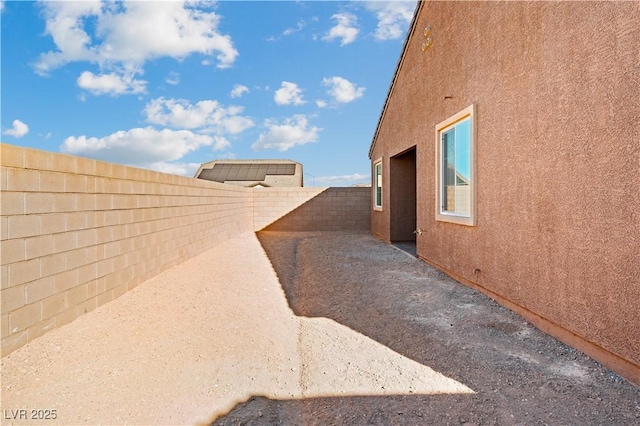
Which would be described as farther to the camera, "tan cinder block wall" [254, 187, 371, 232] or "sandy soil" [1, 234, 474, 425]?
"tan cinder block wall" [254, 187, 371, 232]

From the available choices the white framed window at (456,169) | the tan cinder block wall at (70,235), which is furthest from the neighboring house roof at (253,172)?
the white framed window at (456,169)

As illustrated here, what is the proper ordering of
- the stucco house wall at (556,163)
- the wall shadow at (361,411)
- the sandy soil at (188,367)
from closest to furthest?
the wall shadow at (361,411)
the sandy soil at (188,367)
the stucco house wall at (556,163)

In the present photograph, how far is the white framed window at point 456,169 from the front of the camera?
4984mm

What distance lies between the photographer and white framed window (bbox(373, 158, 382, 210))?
1140cm

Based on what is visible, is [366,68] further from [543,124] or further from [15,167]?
[15,167]

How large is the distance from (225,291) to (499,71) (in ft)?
15.1

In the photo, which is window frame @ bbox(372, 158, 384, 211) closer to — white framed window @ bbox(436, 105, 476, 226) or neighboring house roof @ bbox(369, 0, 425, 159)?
neighboring house roof @ bbox(369, 0, 425, 159)

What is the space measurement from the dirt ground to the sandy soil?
0.04ft

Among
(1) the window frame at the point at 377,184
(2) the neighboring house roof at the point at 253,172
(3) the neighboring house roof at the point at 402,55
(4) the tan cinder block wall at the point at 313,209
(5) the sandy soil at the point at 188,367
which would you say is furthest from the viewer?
(2) the neighboring house roof at the point at 253,172

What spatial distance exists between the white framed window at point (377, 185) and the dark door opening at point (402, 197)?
1246mm

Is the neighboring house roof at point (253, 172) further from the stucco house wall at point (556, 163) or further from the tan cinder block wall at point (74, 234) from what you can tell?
the stucco house wall at point (556, 163)

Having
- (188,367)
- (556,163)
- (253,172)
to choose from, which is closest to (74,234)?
(188,367)

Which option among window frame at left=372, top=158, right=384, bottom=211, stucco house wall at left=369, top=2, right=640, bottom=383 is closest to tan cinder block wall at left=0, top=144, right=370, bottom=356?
stucco house wall at left=369, top=2, right=640, bottom=383

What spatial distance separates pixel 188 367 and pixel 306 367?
0.93 meters
